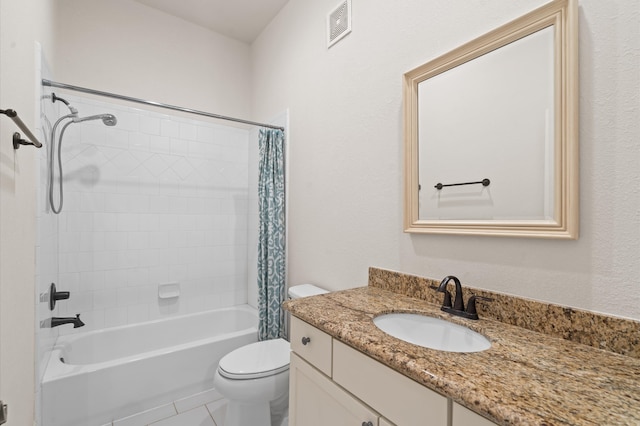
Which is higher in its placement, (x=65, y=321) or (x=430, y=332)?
(x=430, y=332)

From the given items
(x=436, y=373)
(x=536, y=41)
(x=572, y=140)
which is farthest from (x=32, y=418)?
(x=536, y=41)

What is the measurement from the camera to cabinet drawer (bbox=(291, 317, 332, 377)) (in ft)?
3.27

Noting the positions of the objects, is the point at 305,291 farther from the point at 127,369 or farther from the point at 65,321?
the point at 65,321

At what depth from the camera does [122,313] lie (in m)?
2.32

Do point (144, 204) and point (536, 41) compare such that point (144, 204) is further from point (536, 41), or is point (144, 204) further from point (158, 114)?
point (536, 41)

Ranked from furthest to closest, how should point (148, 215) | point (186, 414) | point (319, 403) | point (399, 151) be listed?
point (148, 215), point (186, 414), point (399, 151), point (319, 403)

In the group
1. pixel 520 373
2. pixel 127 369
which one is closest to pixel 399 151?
pixel 520 373

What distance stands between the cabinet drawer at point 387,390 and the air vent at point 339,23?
5.54 feet

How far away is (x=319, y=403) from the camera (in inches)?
40.3

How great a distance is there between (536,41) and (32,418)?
102 inches

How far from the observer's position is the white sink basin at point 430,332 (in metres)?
0.97

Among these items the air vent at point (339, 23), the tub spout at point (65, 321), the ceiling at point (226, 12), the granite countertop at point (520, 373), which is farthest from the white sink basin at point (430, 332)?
the ceiling at point (226, 12)

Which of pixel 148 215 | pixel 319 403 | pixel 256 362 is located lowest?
pixel 256 362

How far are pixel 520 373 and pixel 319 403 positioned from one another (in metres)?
0.67
